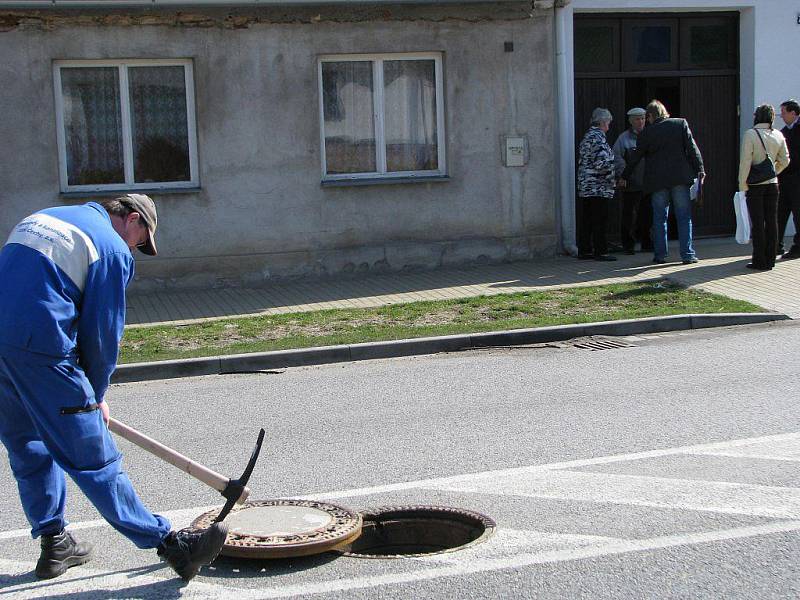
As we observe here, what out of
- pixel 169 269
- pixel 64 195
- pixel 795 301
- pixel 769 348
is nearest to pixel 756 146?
pixel 795 301

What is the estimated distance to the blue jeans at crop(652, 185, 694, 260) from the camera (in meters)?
13.9

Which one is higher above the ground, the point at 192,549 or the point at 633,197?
the point at 633,197

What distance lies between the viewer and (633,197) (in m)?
15.1

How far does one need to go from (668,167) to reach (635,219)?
193 cm

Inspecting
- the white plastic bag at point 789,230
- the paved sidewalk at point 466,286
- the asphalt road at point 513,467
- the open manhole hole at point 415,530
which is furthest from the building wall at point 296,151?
the open manhole hole at point 415,530

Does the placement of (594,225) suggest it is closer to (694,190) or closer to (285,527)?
(694,190)

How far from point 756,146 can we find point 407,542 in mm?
9282

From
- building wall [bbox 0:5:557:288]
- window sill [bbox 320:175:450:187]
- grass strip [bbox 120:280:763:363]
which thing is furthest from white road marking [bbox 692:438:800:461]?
window sill [bbox 320:175:450:187]

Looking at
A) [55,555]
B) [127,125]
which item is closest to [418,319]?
[127,125]

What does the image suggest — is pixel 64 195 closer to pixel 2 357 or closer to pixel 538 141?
pixel 538 141

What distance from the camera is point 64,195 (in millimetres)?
13547

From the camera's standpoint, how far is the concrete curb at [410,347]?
9.82 metres

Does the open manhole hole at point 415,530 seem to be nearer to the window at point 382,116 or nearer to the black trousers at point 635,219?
the window at point 382,116

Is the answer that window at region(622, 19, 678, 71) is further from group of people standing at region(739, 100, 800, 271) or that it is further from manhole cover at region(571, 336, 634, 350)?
manhole cover at region(571, 336, 634, 350)
